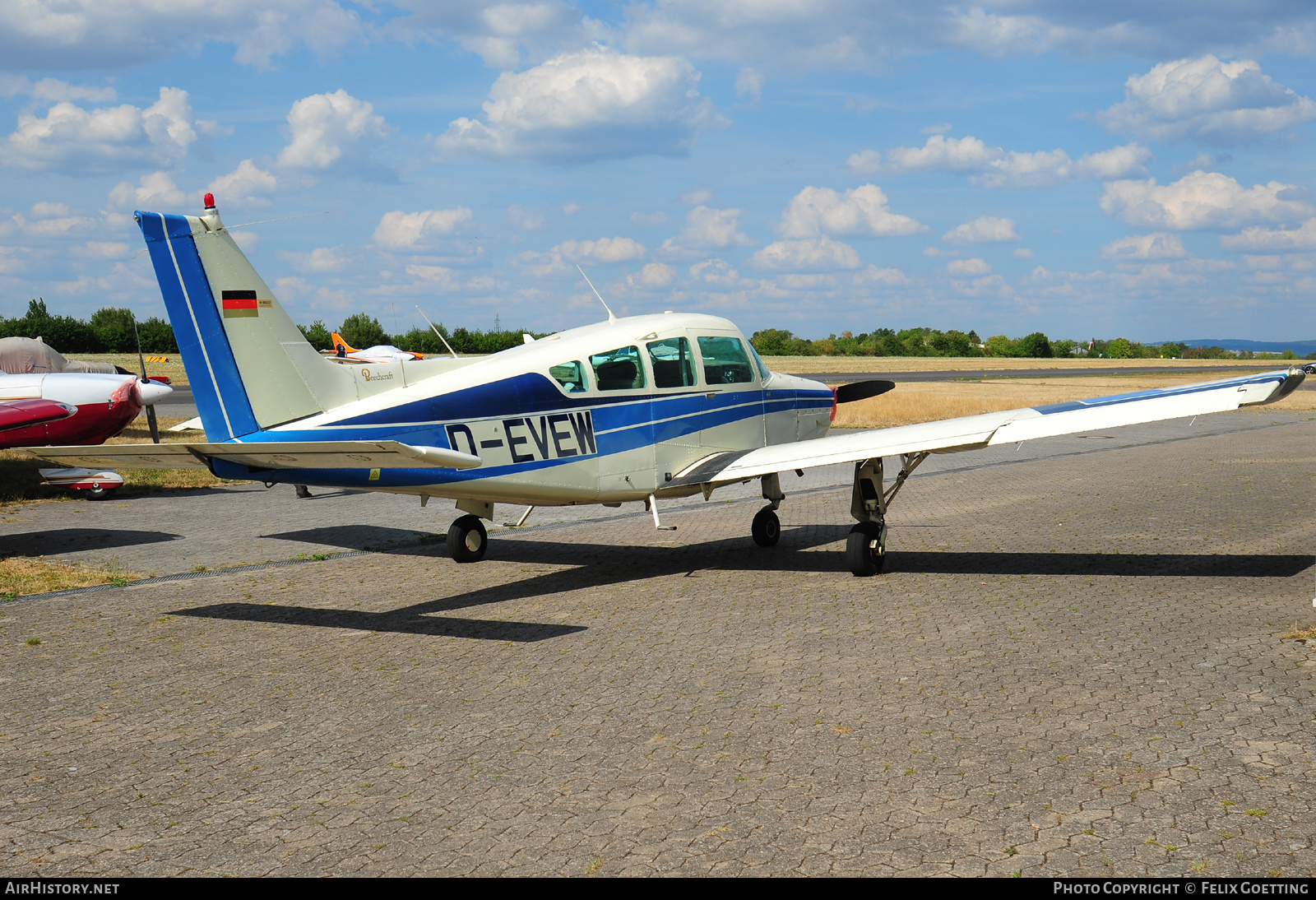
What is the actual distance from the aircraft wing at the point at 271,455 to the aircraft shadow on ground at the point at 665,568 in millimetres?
1712

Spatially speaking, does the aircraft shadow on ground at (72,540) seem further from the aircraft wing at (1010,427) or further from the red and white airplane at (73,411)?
the aircraft wing at (1010,427)

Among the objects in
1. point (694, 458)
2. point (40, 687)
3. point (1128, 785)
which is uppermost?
point (694, 458)

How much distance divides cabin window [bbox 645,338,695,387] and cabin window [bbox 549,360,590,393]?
3.18 feet

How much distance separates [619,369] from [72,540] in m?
9.01

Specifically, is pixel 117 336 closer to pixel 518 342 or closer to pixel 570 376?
pixel 518 342

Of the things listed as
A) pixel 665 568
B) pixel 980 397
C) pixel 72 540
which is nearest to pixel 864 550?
pixel 665 568

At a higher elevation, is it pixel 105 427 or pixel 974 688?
pixel 105 427

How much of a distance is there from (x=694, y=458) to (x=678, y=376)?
1.00 m

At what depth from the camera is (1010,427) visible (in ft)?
33.5

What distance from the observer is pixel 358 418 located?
9.19m

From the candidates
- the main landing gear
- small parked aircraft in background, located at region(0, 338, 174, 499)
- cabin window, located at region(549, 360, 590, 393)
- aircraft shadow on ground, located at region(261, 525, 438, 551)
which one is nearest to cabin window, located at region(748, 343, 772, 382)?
the main landing gear

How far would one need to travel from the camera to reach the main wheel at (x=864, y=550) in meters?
10.9
